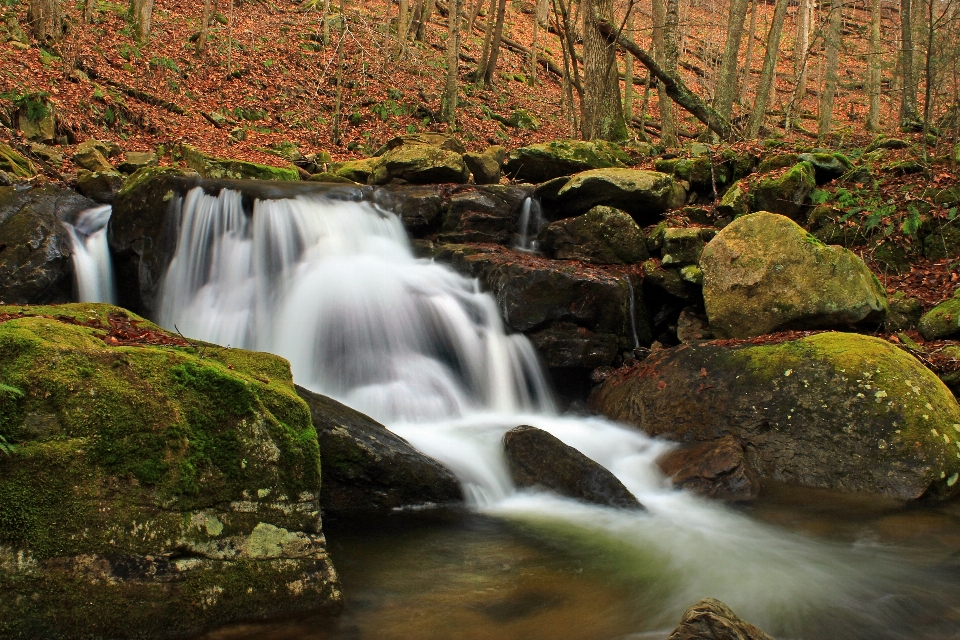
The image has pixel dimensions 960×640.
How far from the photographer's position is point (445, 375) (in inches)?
319

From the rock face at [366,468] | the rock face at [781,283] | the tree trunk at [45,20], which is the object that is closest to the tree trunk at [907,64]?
the rock face at [781,283]

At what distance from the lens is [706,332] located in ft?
28.5

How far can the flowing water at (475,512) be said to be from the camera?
3.97 meters

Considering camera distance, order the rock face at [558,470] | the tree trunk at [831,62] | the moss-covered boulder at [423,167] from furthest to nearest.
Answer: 1. the tree trunk at [831,62]
2. the moss-covered boulder at [423,167]
3. the rock face at [558,470]

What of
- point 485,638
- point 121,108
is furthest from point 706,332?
point 121,108

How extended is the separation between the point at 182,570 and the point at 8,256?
21.3ft

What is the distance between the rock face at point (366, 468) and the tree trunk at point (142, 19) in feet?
57.2

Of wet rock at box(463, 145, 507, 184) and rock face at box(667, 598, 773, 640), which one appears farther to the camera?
wet rock at box(463, 145, 507, 184)

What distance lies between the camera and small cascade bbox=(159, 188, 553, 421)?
780 cm

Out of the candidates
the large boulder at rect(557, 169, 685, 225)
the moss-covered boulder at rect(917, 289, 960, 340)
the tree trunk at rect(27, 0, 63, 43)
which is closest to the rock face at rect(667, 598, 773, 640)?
the moss-covered boulder at rect(917, 289, 960, 340)

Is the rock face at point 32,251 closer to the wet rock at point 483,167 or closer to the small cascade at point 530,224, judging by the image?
the small cascade at point 530,224

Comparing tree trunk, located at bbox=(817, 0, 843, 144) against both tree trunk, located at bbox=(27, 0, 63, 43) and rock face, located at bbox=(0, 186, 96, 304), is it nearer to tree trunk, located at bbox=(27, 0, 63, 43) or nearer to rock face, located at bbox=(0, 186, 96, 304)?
rock face, located at bbox=(0, 186, 96, 304)

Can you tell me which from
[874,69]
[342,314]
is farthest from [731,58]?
[342,314]

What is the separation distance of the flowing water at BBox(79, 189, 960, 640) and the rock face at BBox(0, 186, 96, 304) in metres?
1.21
